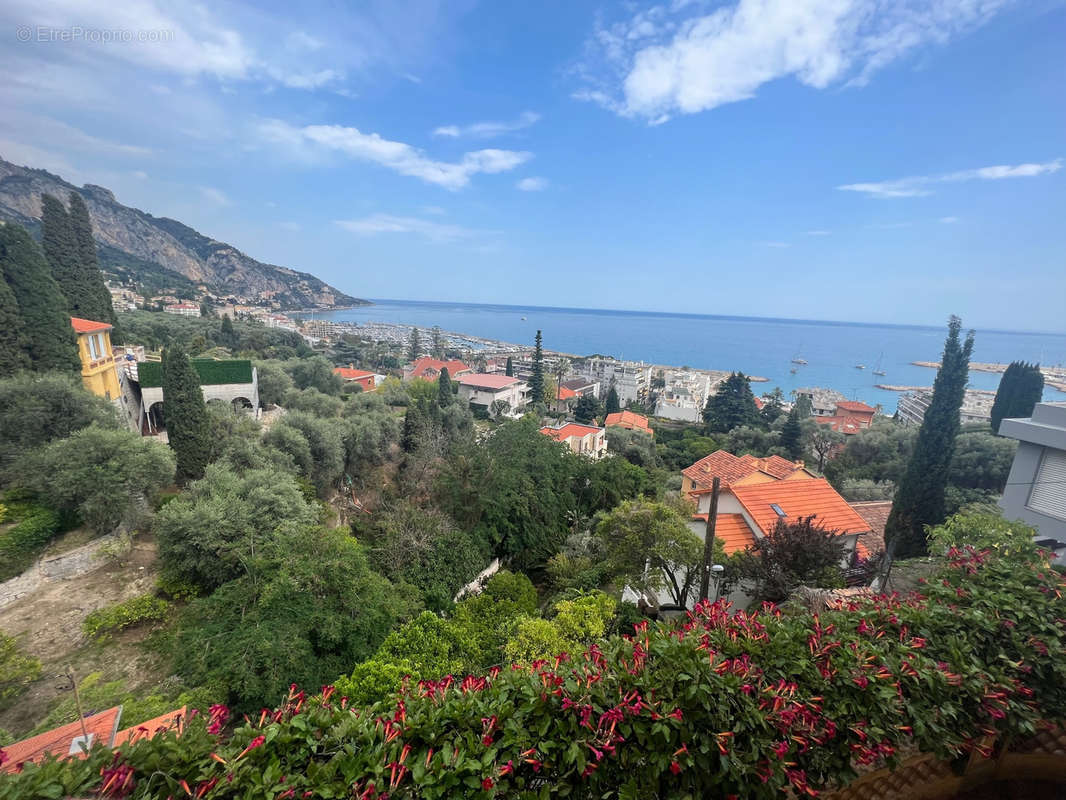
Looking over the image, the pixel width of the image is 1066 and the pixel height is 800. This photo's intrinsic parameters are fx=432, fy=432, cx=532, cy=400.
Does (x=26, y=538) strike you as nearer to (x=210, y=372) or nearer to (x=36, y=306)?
(x=36, y=306)

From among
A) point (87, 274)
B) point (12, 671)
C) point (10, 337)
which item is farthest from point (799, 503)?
point (87, 274)

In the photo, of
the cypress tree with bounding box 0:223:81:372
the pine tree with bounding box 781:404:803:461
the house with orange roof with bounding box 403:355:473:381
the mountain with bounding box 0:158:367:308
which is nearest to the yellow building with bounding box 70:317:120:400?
the cypress tree with bounding box 0:223:81:372

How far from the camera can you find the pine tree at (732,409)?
35.1 meters

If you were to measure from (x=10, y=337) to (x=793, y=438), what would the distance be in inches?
1420

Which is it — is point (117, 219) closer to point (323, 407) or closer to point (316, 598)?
point (323, 407)

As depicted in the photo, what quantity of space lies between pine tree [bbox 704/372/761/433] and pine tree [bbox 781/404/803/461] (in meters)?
5.37

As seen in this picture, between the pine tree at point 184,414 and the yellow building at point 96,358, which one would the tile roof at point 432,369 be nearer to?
the yellow building at point 96,358

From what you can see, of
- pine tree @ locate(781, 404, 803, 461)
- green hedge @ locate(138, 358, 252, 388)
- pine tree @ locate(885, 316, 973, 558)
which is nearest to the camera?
pine tree @ locate(885, 316, 973, 558)

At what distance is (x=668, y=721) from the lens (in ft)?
7.16

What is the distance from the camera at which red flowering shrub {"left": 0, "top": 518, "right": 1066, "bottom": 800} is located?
1869mm

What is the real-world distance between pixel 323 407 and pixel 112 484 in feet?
32.7

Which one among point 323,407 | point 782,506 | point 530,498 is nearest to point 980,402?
point 782,506

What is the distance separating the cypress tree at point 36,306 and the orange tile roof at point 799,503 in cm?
1940

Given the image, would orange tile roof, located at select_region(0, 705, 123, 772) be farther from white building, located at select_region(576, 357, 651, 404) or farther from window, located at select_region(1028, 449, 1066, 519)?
white building, located at select_region(576, 357, 651, 404)
